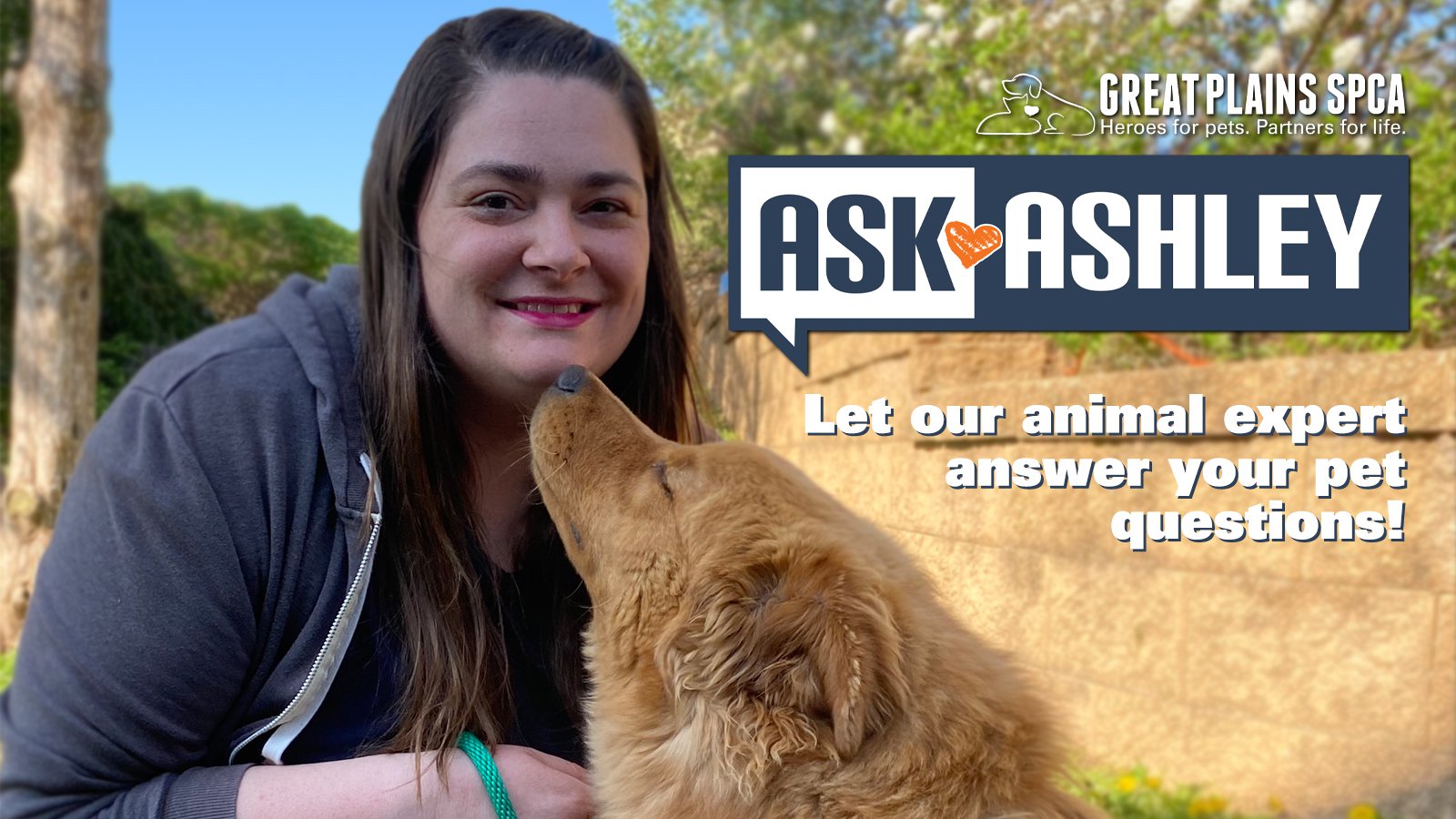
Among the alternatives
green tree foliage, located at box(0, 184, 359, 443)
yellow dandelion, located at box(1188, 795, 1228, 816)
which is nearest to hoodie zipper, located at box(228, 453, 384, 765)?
yellow dandelion, located at box(1188, 795, 1228, 816)

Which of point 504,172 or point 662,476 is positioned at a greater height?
point 504,172

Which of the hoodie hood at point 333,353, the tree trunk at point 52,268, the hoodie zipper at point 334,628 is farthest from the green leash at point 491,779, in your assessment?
the tree trunk at point 52,268

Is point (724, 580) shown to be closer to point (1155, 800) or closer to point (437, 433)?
point (437, 433)

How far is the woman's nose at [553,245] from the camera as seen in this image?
2.41 meters

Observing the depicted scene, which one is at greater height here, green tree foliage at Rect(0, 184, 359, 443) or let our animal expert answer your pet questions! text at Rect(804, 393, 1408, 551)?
green tree foliage at Rect(0, 184, 359, 443)

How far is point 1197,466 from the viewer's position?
4484 millimetres

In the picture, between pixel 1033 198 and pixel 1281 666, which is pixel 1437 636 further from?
pixel 1033 198

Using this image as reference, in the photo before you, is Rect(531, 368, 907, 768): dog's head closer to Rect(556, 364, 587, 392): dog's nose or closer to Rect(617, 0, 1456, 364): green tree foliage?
Rect(556, 364, 587, 392): dog's nose

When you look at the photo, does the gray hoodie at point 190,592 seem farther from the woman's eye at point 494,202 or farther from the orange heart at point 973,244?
the orange heart at point 973,244

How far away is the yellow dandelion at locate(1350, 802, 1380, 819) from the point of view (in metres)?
3.82

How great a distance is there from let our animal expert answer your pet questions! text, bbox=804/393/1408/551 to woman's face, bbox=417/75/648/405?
2.51 meters

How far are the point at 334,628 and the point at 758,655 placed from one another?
2.88 ft

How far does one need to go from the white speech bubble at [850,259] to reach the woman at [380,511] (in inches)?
42.9

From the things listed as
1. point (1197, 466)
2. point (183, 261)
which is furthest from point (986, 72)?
point (183, 261)
